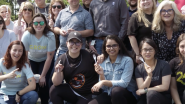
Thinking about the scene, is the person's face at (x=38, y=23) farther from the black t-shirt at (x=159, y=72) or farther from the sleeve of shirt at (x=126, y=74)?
the black t-shirt at (x=159, y=72)

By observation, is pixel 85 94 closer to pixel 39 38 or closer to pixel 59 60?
pixel 59 60

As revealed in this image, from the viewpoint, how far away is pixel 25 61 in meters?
4.49

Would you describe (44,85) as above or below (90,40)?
below

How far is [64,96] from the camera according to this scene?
412 centimetres

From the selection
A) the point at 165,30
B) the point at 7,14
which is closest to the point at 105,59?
the point at 165,30

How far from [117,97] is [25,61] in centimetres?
195

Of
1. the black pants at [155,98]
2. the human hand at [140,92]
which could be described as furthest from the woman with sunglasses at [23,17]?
the black pants at [155,98]

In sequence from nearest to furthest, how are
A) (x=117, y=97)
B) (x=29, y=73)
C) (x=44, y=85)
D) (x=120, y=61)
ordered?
1. (x=117, y=97)
2. (x=120, y=61)
3. (x=29, y=73)
4. (x=44, y=85)

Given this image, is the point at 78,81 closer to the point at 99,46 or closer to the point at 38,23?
the point at 99,46

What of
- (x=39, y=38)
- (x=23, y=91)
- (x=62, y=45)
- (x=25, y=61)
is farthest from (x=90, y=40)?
(x=23, y=91)

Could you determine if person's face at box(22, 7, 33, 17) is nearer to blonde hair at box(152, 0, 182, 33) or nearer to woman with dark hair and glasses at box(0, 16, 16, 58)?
woman with dark hair and glasses at box(0, 16, 16, 58)

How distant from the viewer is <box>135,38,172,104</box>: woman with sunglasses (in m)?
3.69

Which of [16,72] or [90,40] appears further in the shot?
[90,40]

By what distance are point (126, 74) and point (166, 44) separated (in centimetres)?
95
